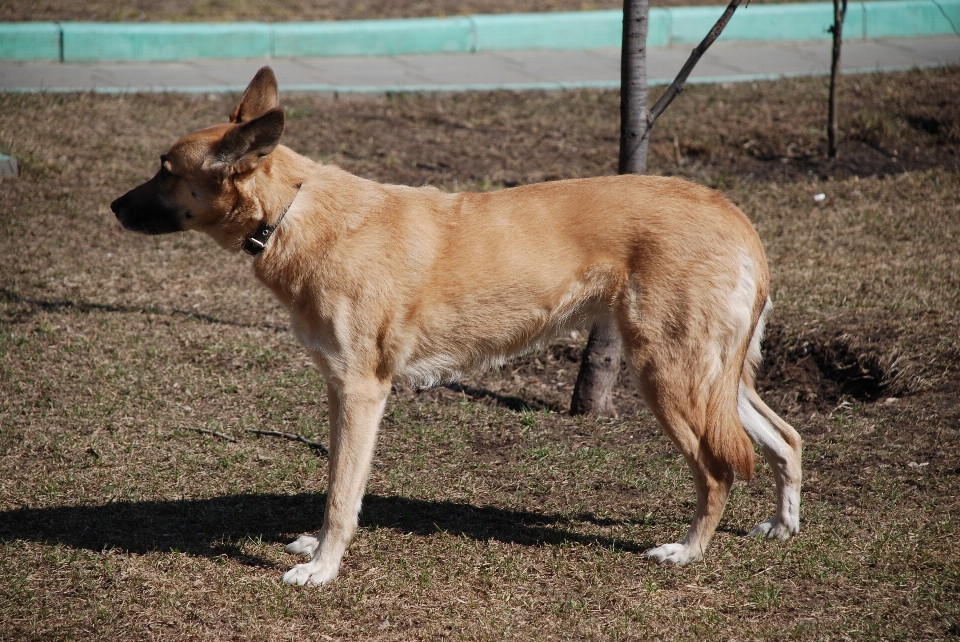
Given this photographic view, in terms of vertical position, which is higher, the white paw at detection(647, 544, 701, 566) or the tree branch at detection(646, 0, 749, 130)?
the tree branch at detection(646, 0, 749, 130)

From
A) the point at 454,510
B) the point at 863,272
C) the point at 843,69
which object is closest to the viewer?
the point at 454,510

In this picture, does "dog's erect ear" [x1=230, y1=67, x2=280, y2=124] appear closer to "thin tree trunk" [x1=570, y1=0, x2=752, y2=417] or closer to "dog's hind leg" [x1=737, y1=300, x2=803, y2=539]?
"thin tree trunk" [x1=570, y1=0, x2=752, y2=417]

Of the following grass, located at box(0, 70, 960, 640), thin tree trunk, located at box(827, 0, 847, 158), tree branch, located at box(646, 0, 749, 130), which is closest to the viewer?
grass, located at box(0, 70, 960, 640)

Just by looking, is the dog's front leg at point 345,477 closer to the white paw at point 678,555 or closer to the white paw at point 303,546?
the white paw at point 303,546

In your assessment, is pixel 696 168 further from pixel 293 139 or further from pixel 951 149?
pixel 293 139

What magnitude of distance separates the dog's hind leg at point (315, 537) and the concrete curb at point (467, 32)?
30.1ft

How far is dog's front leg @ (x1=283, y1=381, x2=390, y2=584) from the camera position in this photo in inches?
157

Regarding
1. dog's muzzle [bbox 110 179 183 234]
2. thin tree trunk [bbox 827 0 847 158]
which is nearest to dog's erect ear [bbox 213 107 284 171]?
dog's muzzle [bbox 110 179 183 234]

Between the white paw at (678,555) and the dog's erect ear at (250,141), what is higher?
the dog's erect ear at (250,141)

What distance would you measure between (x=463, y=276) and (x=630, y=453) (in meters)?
1.73

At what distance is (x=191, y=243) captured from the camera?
786cm

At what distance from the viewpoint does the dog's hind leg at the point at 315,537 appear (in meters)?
4.16

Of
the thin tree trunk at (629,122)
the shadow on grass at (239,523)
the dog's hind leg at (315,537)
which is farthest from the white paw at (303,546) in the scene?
the thin tree trunk at (629,122)

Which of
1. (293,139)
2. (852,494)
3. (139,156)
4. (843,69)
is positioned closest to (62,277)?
(139,156)
